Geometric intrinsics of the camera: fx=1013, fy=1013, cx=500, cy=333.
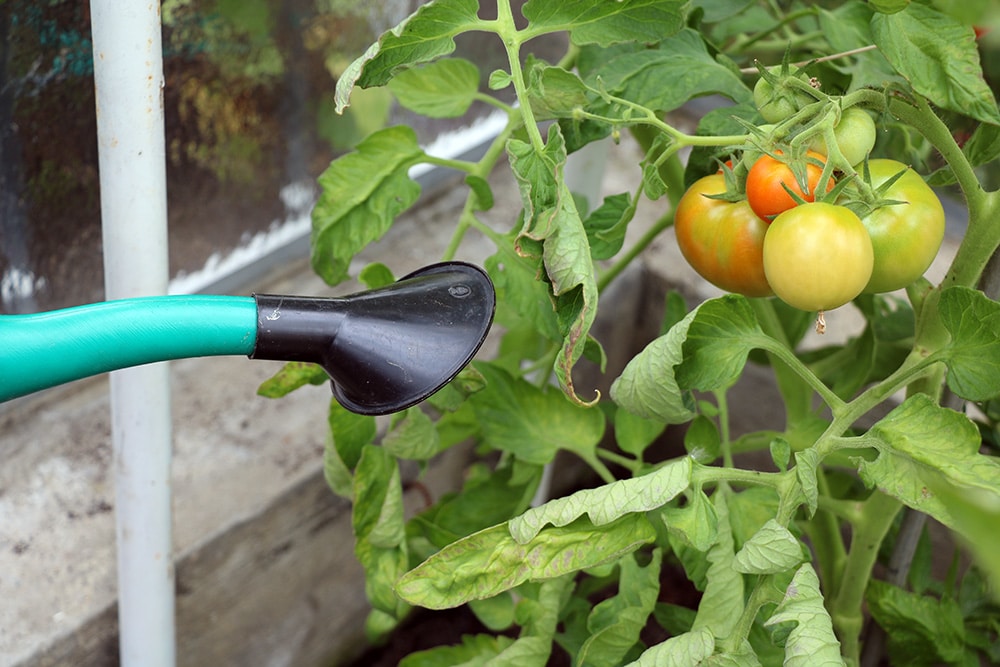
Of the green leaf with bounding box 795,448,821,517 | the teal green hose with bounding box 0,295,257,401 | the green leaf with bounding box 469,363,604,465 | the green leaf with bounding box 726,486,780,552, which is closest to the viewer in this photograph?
the teal green hose with bounding box 0,295,257,401

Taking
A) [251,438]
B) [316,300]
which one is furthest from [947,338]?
[251,438]

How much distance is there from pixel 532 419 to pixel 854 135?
305 mm

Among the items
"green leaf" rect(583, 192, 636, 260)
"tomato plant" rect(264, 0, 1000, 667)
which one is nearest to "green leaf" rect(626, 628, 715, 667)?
"tomato plant" rect(264, 0, 1000, 667)

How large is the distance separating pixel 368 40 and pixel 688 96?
1.80ft

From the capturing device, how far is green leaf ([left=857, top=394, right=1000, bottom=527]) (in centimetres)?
47

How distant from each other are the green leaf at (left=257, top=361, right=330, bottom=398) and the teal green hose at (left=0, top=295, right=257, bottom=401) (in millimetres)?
205

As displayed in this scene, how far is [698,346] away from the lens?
0.54 meters

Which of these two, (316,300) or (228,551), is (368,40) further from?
(316,300)

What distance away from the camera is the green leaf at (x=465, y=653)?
0.68 m

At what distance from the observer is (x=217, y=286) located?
100 centimetres

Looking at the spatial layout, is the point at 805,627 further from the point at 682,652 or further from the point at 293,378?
the point at 293,378

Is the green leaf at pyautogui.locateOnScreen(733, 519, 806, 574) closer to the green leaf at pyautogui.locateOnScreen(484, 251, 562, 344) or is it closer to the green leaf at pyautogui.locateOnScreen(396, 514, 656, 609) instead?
the green leaf at pyautogui.locateOnScreen(396, 514, 656, 609)

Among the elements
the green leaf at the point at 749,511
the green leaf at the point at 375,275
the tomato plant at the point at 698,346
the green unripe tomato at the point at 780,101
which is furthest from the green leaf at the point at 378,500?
the green unripe tomato at the point at 780,101

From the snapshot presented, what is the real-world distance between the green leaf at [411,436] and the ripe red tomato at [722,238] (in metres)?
0.20
